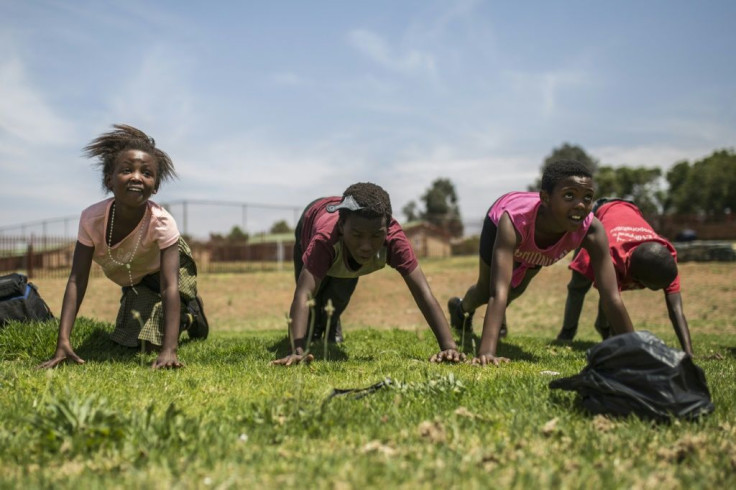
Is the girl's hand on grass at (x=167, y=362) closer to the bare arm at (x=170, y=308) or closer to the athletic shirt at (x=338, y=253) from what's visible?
the bare arm at (x=170, y=308)

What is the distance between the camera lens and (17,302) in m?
6.00

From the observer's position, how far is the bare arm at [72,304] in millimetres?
4594

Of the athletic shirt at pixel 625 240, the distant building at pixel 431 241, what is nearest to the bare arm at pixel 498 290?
the athletic shirt at pixel 625 240

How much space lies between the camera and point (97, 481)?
2072 mm

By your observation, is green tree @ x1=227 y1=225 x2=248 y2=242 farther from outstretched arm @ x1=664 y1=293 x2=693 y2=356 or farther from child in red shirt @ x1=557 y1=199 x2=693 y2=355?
outstretched arm @ x1=664 y1=293 x2=693 y2=356

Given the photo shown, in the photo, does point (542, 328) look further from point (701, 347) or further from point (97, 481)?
point (97, 481)

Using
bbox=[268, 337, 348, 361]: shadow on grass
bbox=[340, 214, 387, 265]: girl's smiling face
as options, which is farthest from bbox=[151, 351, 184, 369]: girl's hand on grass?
bbox=[340, 214, 387, 265]: girl's smiling face

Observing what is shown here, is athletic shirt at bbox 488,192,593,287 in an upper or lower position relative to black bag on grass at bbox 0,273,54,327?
upper

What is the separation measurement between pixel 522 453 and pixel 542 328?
1020cm

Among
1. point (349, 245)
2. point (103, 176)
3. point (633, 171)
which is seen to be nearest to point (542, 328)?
point (349, 245)

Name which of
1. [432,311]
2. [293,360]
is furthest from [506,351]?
[293,360]

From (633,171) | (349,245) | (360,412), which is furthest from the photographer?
(633,171)

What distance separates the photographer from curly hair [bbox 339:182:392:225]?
455cm

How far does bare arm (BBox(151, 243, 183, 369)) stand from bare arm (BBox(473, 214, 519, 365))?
2.22m
